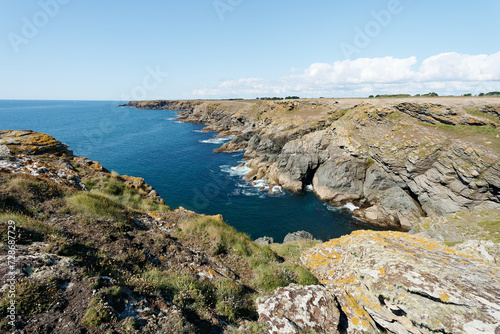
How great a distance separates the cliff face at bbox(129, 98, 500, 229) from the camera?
86.9ft

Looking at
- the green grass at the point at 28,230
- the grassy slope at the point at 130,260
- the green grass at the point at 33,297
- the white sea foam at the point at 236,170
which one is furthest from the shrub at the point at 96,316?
the white sea foam at the point at 236,170

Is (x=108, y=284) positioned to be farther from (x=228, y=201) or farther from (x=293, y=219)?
(x=228, y=201)

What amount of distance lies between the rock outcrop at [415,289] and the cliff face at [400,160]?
978 inches

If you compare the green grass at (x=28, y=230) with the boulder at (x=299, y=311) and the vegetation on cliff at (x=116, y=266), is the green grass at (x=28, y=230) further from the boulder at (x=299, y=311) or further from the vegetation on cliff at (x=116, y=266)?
the boulder at (x=299, y=311)

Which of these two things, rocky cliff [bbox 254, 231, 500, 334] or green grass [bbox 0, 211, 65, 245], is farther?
rocky cliff [bbox 254, 231, 500, 334]

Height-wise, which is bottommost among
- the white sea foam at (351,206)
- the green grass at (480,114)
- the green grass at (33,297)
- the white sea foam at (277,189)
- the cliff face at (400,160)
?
the white sea foam at (351,206)

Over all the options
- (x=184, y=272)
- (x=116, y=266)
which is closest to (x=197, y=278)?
(x=184, y=272)

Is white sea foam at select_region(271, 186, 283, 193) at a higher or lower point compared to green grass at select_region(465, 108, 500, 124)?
lower

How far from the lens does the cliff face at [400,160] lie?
26484 mm

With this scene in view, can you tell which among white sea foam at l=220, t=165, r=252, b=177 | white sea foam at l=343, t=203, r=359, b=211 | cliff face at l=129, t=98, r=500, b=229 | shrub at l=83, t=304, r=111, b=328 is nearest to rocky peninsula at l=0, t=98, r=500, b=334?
shrub at l=83, t=304, r=111, b=328

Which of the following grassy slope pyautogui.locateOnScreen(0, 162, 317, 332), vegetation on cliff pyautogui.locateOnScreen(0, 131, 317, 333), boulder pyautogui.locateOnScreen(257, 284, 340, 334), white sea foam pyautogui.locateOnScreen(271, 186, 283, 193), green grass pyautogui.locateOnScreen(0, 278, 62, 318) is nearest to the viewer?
green grass pyautogui.locateOnScreen(0, 278, 62, 318)

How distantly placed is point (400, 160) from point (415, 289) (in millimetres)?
32127

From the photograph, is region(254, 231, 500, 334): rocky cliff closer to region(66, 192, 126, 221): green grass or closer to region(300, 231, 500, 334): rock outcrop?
region(300, 231, 500, 334): rock outcrop

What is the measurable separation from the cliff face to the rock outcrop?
24.8 metres
